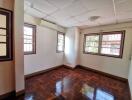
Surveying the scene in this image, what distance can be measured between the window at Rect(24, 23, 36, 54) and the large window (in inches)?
101

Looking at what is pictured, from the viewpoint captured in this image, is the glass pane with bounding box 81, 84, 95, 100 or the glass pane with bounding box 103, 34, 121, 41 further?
the glass pane with bounding box 103, 34, 121, 41

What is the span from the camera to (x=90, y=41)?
4.11 m

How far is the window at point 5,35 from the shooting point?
1.67 m

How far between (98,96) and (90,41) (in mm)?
2646

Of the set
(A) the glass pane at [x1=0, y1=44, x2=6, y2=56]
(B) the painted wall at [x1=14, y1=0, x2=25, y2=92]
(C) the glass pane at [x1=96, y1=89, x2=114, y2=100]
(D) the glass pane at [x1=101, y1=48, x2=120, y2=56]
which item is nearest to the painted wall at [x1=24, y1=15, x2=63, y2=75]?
(B) the painted wall at [x1=14, y1=0, x2=25, y2=92]

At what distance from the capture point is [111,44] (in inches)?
133

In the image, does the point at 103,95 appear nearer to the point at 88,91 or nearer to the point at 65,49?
the point at 88,91

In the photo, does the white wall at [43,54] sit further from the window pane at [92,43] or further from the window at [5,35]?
the window pane at [92,43]

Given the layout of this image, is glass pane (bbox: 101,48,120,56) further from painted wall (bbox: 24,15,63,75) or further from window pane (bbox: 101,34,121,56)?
painted wall (bbox: 24,15,63,75)

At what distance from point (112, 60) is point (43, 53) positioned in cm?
292

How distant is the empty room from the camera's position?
5.91 feet

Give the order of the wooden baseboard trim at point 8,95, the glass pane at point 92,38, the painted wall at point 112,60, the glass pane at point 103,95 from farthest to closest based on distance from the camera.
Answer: the glass pane at point 92,38, the painted wall at point 112,60, the glass pane at point 103,95, the wooden baseboard trim at point 8,95

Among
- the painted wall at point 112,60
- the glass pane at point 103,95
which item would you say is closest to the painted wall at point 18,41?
the glass pane at point 103,95

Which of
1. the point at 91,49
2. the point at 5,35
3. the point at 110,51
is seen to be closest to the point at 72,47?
the point at 91,49
